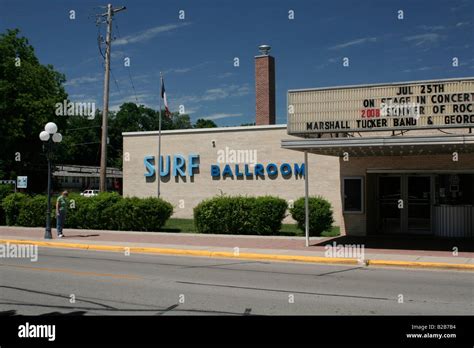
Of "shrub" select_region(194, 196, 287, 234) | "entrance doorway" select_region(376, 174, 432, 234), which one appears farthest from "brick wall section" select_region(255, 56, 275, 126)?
"entrance doorway" select_region(376, 174, 432, 234)

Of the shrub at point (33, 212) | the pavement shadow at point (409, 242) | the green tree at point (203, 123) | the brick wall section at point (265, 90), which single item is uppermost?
the green tree at point (203, 123)

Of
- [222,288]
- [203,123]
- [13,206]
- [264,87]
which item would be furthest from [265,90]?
[203,123]

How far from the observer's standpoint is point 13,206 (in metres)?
26.4

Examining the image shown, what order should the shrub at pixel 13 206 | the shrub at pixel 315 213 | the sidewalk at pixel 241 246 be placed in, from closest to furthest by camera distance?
the sidewalk at pixel 241 246
the shrub at pixel 315 213
the shrub at pixel 13 206

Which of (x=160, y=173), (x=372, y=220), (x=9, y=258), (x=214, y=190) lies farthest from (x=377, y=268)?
(x=160, y=173)

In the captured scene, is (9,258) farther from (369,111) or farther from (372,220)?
(372,220)

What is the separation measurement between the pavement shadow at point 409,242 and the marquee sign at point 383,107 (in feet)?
12.3

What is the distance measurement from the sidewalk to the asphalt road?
1.89 ft

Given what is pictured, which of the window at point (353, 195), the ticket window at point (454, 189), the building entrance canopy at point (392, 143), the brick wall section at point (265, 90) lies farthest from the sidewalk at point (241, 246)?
the brick wall section at point (265, 90)

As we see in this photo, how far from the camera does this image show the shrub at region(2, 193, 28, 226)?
86.4 feet

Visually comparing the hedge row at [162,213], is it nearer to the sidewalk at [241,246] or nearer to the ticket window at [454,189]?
the sidewalk at [241,246]

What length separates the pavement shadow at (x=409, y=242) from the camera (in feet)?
54.2

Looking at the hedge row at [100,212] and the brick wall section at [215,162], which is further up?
the brick wall section at [215,162]

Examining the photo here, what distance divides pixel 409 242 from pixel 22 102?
43.5 meters
